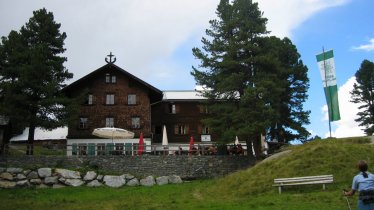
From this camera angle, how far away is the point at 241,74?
3616 cm

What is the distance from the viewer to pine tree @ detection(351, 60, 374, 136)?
53344mm

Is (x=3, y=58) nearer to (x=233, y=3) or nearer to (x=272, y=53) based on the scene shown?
(x=233, y=3)

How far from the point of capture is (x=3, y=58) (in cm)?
3725

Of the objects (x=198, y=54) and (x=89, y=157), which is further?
(x=198, y=54)

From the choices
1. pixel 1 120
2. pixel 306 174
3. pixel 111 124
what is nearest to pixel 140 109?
pixel 111 124

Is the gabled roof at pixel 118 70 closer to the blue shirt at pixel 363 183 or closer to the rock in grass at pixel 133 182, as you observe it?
the rock in grass at pixel 133 182

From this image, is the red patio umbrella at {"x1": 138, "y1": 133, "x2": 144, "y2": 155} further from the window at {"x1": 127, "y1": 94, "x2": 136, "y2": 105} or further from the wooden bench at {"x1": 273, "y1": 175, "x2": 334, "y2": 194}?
the wooden bench at {"x1": 273, "y1": 175, "x2": 334, "y2": 194}

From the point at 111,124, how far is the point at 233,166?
16178mm

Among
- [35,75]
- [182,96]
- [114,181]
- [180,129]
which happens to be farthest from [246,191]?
[182,96]

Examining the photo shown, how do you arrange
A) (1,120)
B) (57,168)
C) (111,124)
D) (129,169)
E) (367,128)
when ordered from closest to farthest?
(57,168), (129,169), (1,120), (111,124), (367,128)

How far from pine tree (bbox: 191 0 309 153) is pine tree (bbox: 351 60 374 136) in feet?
66.1

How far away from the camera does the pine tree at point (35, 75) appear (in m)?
35.3

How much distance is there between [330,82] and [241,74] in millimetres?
8639

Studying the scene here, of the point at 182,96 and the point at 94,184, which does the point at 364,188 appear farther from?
the point at 182,96
